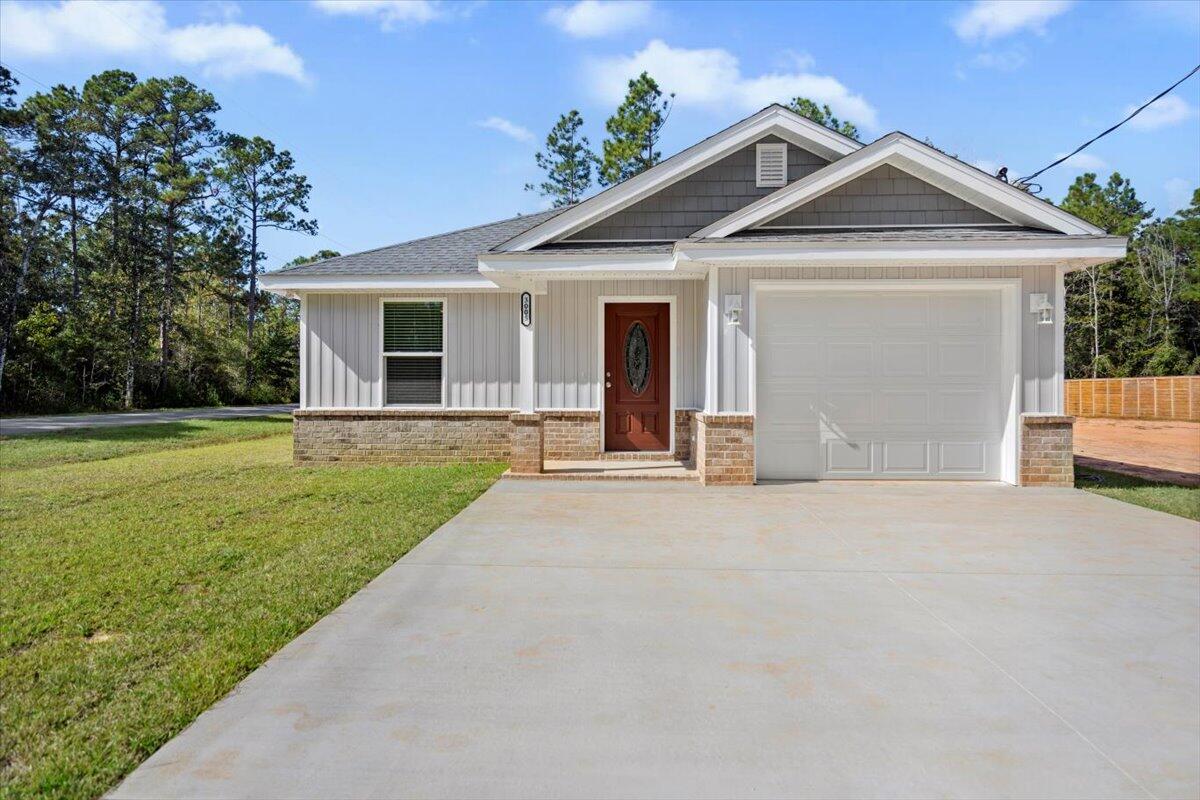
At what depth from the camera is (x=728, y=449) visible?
332 inches

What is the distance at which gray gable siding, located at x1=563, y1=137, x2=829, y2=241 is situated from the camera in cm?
996

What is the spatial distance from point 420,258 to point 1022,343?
8776 millimetres

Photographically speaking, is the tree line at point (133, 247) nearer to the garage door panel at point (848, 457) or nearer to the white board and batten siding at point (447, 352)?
the white board and batten siding at point (447, 352)

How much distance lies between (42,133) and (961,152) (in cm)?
3247

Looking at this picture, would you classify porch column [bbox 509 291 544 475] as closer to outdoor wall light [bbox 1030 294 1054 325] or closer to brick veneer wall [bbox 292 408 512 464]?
brick veneer wall [bbox 292 408 512 464]

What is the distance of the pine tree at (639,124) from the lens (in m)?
28.5

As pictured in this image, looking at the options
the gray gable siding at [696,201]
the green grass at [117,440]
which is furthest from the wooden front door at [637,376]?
the green grass at [117,440]

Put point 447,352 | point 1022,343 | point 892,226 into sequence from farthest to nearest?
point 447,352 < point 892,226 < point 1022,343

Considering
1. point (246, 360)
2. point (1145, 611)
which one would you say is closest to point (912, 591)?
point (1145, 611)

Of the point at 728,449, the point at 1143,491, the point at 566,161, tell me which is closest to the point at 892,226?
the point at 728,449

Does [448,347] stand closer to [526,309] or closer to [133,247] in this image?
[526,309]

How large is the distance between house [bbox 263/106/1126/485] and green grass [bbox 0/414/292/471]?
14.9 ft

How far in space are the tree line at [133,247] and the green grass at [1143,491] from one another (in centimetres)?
3068

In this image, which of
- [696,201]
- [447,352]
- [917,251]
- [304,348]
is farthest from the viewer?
[304,348]
